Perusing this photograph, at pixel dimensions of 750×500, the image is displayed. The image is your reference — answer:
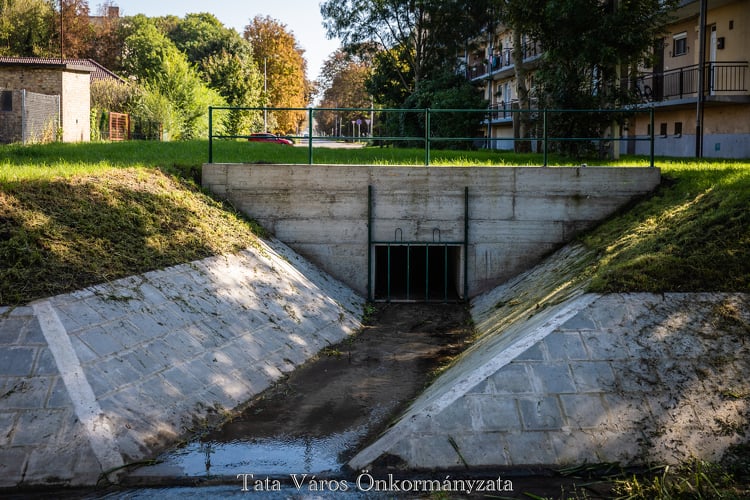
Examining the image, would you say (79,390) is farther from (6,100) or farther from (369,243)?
(6,100)

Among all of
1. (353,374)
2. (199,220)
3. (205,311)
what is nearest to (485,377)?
(353,374)

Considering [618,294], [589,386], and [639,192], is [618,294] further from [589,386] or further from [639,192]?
[639,192]

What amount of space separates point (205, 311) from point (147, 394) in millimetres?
2846

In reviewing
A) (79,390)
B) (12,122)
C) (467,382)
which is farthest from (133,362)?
(12,122)

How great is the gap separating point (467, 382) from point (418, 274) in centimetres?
1379

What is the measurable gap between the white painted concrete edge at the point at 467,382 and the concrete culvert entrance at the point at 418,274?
7.32 metres

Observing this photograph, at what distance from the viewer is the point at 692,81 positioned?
29.5m

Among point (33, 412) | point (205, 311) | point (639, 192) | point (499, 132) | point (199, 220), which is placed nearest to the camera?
point (33, 412)

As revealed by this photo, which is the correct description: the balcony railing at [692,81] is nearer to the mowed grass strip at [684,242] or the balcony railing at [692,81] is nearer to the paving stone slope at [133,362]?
the mowed grass strip at [684,242]

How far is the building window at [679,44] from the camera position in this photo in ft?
103

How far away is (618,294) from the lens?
11117 mm

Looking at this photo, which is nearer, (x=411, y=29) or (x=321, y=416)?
(x=321, y=416)

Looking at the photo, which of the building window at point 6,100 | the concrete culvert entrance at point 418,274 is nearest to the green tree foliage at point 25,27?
the building window at point 6,100

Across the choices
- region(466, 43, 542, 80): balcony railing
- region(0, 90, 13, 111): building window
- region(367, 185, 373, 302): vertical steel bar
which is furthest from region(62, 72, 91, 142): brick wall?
region(466, 43, 542, 80): balcony railing
